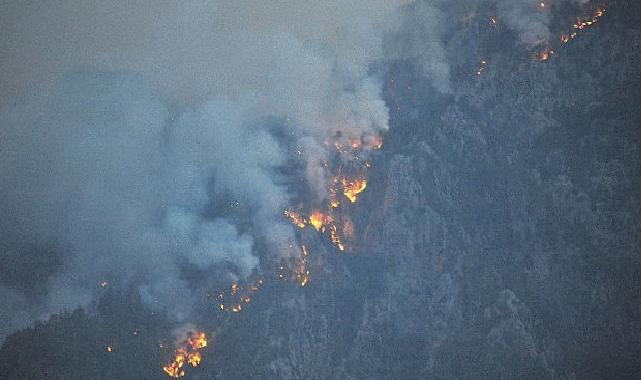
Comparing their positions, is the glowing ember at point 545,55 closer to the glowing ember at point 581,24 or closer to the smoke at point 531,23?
the smoke at point 531,23

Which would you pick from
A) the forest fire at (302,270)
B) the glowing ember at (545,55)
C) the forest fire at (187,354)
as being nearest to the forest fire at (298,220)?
the forest fire at (302,270)

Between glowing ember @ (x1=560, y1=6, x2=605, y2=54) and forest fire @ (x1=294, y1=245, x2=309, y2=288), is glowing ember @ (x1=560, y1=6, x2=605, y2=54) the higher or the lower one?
the higher one

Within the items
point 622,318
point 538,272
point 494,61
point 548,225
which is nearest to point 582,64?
point 494,61

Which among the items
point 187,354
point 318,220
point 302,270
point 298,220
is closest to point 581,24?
point 318,220

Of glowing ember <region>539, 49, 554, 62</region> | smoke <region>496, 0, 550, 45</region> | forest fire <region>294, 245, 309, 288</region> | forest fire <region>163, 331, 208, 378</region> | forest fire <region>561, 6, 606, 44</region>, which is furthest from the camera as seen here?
smoke <region>496, 0, 550, 45</region>

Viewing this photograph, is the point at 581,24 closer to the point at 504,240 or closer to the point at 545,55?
the point at 545,55

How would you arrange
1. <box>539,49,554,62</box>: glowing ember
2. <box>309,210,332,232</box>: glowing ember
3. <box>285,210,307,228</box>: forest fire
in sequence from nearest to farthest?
<box>539,49,554,62</box>: glowing ember, <box>309,210,332,232</box>: glowing ember, <box>285,210,307,228</box>: forest fire

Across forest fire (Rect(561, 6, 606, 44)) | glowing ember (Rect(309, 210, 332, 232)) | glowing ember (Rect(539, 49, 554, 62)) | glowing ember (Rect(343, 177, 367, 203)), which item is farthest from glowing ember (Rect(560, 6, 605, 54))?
glowing ember (Rect(309, 210, 332, 232))

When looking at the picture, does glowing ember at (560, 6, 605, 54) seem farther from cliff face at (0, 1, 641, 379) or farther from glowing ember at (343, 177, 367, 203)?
glowing ember at (343, 177, 367, 203)

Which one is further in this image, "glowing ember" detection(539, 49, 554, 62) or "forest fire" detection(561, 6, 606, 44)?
"glowing ember" detection(539, 49, 554, 62)
